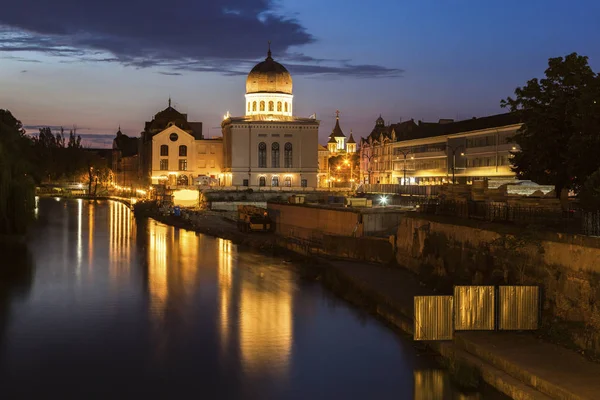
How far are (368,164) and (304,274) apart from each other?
81092 mm

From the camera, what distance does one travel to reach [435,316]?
65.4ft

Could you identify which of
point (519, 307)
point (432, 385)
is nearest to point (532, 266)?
point (519, 307)

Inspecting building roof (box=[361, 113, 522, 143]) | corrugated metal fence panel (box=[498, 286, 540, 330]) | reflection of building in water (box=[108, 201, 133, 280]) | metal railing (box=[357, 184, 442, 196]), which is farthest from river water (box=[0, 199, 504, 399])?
building roof (box=[361, 113, 522, 143])

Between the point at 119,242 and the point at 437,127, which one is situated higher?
the point at 437,127

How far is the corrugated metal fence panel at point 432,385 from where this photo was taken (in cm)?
1817

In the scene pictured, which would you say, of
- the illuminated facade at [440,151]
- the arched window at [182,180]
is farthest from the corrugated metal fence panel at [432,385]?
the arched window at [182,180]

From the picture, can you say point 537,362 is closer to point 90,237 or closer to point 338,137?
point 90,237

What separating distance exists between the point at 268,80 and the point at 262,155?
10.3m

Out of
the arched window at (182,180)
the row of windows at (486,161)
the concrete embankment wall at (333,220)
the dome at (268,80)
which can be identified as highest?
the dome at (268,80)

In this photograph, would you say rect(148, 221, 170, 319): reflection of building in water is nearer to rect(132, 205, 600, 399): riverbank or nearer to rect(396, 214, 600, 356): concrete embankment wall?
rect(132, 205, 600, 399): riverbank

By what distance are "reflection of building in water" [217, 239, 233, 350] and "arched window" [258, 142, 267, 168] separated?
53263mm

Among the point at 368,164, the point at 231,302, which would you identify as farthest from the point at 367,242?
the point at 368,164

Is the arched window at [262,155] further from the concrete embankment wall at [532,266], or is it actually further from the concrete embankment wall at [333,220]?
the concrete embankment wall at [532,266]

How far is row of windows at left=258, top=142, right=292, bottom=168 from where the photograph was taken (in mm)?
108500
